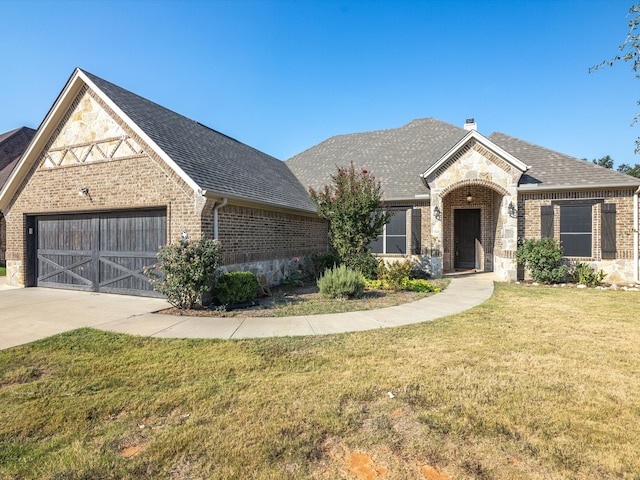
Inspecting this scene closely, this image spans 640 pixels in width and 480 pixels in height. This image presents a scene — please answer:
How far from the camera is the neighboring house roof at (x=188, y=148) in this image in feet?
29.0

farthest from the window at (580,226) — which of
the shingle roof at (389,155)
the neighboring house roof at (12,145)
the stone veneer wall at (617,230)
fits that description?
the neighboring house roof at (12,145)

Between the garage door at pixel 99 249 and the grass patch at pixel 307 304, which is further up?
the garage door at pixel 99 249

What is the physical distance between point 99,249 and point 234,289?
17.4 feet

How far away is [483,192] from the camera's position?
14.7 meters

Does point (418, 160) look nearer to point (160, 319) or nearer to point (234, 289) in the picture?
point (234, 289)

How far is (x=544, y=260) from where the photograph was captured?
11.4m

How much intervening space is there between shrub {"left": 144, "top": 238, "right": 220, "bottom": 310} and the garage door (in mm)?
1895

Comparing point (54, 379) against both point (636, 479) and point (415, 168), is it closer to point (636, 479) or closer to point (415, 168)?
point (636, 479)

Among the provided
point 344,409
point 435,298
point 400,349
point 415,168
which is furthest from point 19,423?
point 415,168

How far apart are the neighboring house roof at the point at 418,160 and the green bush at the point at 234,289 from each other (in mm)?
7778

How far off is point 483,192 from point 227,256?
12.0 meters

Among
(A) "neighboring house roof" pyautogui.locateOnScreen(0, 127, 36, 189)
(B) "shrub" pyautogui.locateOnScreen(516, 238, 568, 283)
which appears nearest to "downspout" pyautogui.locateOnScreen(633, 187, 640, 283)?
(B) "shrub" pyautogui.locateOnScreen(516, 238, 568, 283)

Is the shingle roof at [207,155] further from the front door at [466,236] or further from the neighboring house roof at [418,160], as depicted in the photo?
the front door at [466,236]

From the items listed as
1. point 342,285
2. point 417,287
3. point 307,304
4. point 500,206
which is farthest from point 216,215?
point 500,206
